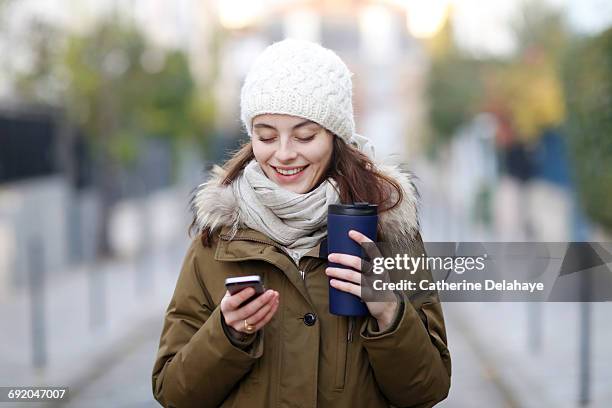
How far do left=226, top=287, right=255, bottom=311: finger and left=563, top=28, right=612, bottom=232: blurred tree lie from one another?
797cm

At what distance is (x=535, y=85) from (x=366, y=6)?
2576 inches

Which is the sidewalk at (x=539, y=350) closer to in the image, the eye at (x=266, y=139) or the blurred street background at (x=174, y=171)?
the blurred street background at (x=174, y=171)

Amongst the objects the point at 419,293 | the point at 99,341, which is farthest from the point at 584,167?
the point at 419,293

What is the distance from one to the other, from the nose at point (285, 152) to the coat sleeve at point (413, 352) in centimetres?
39

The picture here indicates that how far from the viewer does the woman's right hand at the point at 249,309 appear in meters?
2.33

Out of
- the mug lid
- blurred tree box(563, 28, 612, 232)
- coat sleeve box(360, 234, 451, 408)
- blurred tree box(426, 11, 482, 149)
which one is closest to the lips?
the mug lid

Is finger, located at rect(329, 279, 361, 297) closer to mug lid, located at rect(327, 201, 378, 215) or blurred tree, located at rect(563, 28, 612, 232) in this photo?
mug lid, located at rect(327, 201, 378, 215)

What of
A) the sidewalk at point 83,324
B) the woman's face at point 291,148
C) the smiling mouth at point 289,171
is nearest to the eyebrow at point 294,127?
the woman's face at point 291,148

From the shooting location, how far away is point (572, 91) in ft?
39.5

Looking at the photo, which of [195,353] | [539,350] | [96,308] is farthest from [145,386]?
[195,353]

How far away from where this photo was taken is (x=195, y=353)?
2492mm

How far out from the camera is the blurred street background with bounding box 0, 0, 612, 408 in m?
9.32

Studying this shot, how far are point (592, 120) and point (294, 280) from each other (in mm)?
8622

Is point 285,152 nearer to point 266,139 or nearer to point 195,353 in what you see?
point 266,139
